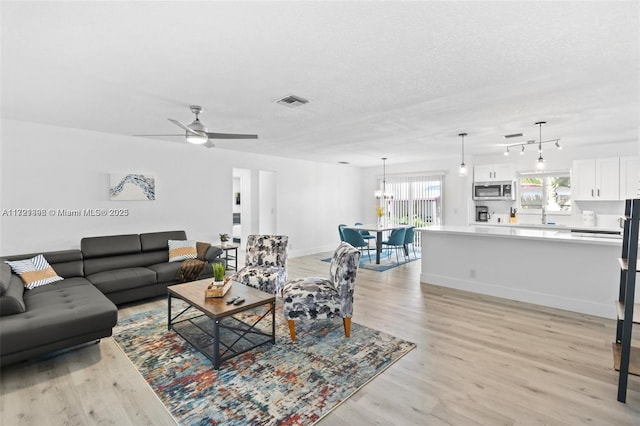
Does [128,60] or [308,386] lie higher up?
[128,60]

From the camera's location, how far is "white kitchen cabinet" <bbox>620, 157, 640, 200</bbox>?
17.7ft

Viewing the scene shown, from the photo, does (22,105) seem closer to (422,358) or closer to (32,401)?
(32,401)

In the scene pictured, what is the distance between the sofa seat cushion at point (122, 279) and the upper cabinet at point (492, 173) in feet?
22.5

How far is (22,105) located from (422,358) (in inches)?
194

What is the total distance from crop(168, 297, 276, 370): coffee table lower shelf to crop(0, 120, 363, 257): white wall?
234 cm

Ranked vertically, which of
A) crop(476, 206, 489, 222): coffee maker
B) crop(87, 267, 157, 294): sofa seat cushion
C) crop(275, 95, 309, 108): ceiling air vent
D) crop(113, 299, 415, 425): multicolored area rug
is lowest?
crop(113, 299, 415, 425): multicolored area rug

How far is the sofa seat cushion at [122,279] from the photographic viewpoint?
3.89 m

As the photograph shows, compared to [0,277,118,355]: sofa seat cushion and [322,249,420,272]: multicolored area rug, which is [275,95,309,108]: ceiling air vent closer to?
[0,277,118,355]: sofa seat cushion

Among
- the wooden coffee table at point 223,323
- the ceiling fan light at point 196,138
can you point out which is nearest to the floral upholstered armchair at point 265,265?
the wooden coffee table at point 223,323

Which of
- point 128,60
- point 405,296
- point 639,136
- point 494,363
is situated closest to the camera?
point 128,60

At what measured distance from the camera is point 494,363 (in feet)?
8.79

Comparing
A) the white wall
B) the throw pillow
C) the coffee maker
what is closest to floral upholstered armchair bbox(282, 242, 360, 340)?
the throw pillow

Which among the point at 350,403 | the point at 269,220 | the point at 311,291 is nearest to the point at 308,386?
the point at 350,403

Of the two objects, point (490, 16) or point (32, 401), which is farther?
point (32, 401)
